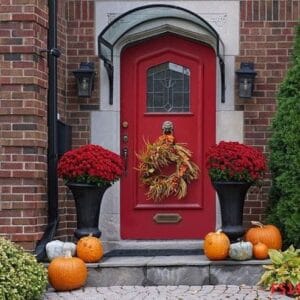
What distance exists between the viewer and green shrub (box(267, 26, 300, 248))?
6.67m

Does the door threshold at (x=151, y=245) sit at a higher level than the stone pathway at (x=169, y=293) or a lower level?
higher

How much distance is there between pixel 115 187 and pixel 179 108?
3.75 ft

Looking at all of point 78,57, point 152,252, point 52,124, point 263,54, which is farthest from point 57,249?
point 263,54

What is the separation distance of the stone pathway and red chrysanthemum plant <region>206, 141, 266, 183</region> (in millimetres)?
1048

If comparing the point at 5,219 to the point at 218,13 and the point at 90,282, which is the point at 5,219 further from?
the point at 218,13

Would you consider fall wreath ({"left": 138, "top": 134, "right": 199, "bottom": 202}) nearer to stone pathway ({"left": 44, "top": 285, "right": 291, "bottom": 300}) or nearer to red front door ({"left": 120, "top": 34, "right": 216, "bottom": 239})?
red front door ({"left": 120, "top": 34, "right": 216, "bottom": 239})

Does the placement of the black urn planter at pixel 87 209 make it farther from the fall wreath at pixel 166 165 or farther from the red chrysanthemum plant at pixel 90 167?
the fall wreath at pixel 166 165

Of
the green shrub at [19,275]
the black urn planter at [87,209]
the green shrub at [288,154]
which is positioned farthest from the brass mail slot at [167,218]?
the green shrub at [19,275]

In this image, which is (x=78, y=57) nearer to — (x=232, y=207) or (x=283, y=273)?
(x=232, y=207)

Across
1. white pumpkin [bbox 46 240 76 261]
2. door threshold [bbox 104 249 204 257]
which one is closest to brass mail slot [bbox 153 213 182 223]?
door threshold [bbox 104 249 204 257]

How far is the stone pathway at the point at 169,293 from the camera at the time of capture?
6027 millimetres

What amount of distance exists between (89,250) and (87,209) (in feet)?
1.54

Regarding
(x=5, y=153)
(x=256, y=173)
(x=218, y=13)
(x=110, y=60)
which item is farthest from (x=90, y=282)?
(x=218, y=13)

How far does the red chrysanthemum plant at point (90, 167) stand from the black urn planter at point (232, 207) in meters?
1.03
